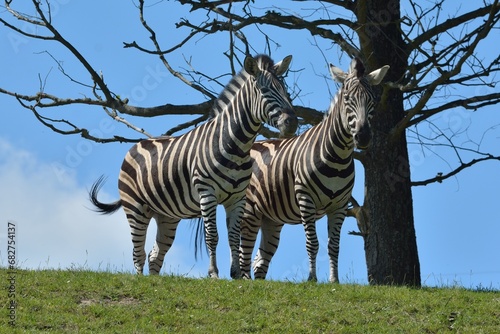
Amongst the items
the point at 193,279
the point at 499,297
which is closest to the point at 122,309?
the point at 193,279

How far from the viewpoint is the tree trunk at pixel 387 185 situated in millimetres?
16422

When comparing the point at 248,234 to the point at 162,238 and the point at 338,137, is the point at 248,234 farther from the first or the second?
the point at 338,137

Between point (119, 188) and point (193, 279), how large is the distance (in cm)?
350

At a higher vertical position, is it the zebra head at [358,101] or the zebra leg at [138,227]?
the zebra head at [358,101]

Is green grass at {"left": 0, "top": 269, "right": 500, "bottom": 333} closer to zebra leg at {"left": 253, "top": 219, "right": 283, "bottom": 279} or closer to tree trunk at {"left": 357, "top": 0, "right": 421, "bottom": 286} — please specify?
tree trunk at {"left": 357, "top": 0, "right": 421, "bottom": 286}

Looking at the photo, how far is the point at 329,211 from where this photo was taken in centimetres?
1462

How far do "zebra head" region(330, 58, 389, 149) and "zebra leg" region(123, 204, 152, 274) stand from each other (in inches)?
159

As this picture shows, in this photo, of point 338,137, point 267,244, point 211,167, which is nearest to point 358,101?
point 338,137

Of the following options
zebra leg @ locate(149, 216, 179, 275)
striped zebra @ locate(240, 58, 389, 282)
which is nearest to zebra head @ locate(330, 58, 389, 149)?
striped zebra @ locate(240, 58, 389, 282)

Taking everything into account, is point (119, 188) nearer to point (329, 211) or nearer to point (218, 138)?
point (218, 138)

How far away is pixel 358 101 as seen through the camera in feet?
45.5

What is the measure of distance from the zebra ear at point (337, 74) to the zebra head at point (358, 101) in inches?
3.4

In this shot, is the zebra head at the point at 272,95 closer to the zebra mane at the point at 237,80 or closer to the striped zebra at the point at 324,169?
the zebra mane at the point at 237,80

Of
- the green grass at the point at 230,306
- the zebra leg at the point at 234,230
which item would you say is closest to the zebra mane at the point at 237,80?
the zebra leg at the point at 234,230
